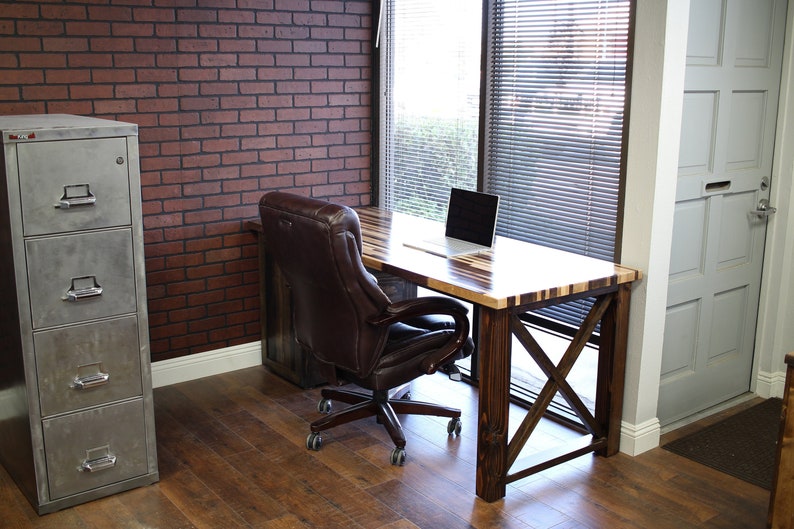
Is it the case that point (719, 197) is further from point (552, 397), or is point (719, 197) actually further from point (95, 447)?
point (95, 447)

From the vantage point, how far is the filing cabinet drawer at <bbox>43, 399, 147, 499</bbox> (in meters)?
3.00

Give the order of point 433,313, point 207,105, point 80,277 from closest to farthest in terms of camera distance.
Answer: point 80,277 → point 433,313 → point 207,105

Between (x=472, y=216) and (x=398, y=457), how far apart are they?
106 centimetres

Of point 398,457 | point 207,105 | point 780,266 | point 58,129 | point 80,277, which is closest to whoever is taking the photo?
point 58,129

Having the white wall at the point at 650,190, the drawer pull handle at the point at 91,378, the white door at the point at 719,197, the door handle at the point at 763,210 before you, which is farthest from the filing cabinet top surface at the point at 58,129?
the door handle at the point at 763,210

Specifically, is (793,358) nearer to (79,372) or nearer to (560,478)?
(560,478)

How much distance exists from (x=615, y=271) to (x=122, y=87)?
90.0 inches

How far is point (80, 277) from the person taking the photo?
2.95 m

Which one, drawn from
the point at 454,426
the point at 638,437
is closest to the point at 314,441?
the point at 454,426

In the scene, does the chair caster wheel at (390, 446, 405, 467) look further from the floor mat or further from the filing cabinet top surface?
the filing cabinet top surface

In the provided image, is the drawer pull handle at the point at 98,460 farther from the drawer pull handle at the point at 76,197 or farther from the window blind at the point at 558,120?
the window blind at the point at 558,120

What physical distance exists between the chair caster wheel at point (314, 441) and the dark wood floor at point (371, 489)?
0.09ft

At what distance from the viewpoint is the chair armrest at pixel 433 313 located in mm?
3113

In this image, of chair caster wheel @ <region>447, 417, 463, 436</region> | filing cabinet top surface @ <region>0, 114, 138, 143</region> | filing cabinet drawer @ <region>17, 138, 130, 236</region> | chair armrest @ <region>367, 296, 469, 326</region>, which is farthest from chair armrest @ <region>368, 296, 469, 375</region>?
filing cabinet top surface @ <region>0, 114, 138, 143</region>
